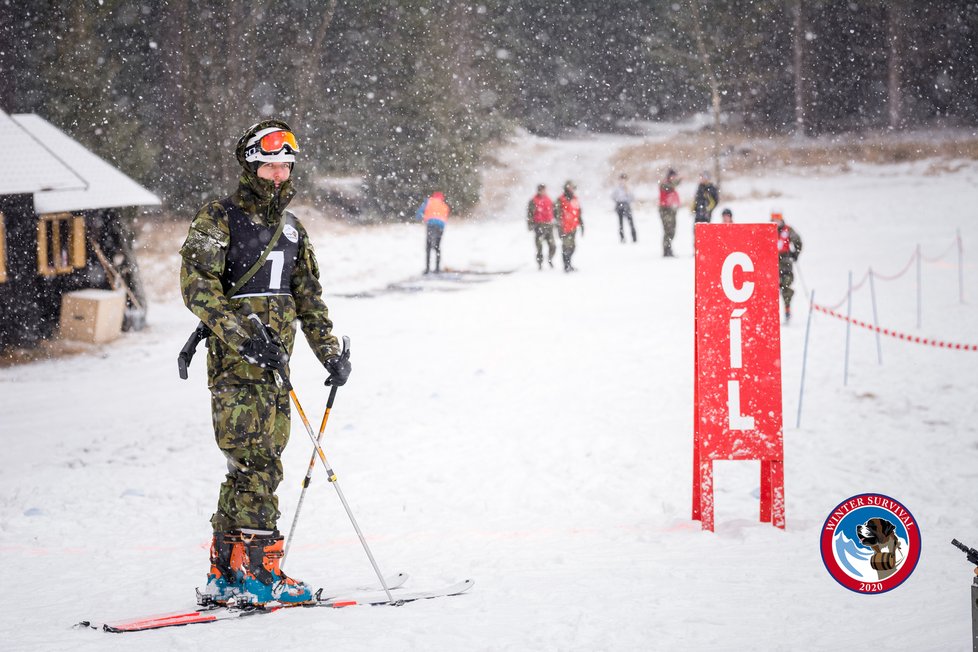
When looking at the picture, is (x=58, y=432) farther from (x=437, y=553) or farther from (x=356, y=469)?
(x=437, y=553)

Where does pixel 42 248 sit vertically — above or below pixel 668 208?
below

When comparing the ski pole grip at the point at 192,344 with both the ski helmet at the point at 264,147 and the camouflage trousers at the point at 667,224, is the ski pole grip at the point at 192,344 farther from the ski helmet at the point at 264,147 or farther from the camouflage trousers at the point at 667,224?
the camouflage trousers at the point at 667,224

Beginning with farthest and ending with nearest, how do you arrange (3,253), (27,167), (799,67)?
(799,67) < (3,253) < (27,167)

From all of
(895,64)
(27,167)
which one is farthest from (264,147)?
(895,64)

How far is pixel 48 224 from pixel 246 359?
12.1m

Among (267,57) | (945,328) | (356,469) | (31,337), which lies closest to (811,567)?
(356,469)

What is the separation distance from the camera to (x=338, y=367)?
4152mm

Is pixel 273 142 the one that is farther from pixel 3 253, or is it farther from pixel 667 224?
pixel 667 224

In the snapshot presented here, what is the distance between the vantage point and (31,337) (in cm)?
1384

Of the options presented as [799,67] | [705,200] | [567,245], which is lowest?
[567,245]

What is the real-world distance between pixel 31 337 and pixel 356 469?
352 inches

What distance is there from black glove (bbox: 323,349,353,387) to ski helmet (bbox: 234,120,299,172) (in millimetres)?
895

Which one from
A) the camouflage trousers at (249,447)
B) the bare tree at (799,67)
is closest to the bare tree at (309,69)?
the bare tree at (799,67)

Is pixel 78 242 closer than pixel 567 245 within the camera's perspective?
Yes
